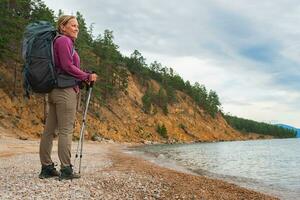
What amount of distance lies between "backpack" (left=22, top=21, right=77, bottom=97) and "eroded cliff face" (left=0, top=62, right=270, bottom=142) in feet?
117

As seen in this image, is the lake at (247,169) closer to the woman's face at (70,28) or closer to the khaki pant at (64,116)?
the khaki pant at (64,116)

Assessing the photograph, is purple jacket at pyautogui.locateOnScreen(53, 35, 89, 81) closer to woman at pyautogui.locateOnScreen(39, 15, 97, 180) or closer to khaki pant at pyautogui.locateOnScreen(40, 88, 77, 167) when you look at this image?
woman at pyautogui.locateOnScreen(39, 15, 97, 180)

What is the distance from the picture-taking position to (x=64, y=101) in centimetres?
891

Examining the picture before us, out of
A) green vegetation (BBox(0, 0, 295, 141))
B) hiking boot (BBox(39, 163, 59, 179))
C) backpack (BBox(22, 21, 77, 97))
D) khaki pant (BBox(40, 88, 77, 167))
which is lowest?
hiking boot (BBox(39, 163, 59, 179))

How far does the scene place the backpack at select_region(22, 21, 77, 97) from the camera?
8.79 metres

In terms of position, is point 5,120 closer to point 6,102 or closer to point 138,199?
point 6,102

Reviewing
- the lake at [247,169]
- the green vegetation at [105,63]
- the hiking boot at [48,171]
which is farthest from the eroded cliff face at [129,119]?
the hiking boot at [48,171]

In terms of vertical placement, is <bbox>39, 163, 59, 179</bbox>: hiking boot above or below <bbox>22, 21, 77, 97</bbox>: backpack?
below

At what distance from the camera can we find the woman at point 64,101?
893cm

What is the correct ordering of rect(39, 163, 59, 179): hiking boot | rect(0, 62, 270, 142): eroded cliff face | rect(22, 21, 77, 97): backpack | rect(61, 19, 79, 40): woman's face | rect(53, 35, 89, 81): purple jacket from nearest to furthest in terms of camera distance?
rect(22, 21, 77, 97): backpack
rect(53, 35, 89, 81): purple jacket
rect(61, 19, 79, 40): woman's face
rect(39, 163, 59, 179): hiking boot
rect(0, 62, 270, 142): eroded cliff face

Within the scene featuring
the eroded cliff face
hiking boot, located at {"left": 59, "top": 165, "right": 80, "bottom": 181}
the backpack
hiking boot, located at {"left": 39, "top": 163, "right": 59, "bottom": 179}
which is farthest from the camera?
the eroded cliff face

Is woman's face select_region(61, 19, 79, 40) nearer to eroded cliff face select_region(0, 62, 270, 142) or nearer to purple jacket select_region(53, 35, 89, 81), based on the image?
purple jacket select_region(53, 35, 89, 81)

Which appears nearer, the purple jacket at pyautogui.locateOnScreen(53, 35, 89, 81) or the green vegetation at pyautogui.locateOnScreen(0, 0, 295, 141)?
the purple jacket at pyautogui.locateOnScreen(53, 35, 89, 81)

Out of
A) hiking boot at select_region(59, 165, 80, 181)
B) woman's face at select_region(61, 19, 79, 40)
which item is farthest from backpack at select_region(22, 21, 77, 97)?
hiking boot at select_region(59, 165, 80, 181)
